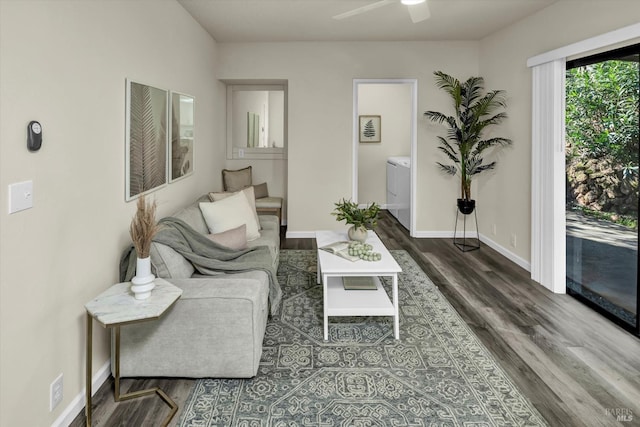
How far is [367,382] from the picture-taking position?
2.37 meters

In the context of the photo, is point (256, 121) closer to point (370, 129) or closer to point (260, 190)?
point (260, 190)

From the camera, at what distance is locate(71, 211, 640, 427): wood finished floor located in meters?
2.10

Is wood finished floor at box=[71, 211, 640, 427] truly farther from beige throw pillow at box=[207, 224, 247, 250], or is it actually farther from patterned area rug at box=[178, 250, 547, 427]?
beige throw pillow at box=[207, 224, 247, 250]

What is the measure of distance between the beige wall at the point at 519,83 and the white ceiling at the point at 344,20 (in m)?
0.17

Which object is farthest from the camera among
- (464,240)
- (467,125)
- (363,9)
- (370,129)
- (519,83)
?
(370,129)

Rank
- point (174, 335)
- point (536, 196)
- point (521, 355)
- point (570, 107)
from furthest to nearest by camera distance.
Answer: point (536, 196) → point (570, 107) → point (521, 355) → point (174, 335)

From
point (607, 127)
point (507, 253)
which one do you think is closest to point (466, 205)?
point (507, 253)

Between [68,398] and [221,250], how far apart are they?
4.36ft

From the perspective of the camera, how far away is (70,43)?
2.01 meters

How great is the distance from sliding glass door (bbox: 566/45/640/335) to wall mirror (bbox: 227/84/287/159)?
3.90 meters

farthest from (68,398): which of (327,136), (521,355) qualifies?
(327,136)

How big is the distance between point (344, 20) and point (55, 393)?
163 inches

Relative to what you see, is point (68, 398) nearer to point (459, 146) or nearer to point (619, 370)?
point (619, 370)

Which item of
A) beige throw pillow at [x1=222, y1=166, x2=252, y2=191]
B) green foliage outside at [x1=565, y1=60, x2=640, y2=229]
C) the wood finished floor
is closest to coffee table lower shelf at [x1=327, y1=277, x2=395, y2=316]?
the wood finished floor
